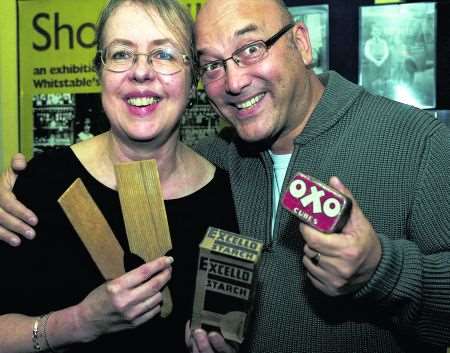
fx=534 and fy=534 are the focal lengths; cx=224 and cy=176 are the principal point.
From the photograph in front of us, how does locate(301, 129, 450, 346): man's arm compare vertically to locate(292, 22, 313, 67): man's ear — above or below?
below

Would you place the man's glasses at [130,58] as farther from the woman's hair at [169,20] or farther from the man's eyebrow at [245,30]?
the man's eyebrow at [245,30]

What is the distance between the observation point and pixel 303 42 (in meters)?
1.67

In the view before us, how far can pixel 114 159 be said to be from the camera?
146 cm

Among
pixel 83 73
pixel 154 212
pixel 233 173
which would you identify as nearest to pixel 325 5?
pixel 233 173

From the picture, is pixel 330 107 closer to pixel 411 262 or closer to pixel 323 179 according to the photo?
pixel 323 179

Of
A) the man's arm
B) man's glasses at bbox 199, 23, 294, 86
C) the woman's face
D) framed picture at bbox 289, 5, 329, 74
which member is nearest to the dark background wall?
framed picture at bbox 289, 5, 329, 74

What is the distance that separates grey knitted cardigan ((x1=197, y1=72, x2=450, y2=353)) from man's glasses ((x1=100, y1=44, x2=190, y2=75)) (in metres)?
0.43

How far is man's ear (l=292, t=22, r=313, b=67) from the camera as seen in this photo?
1.65 m

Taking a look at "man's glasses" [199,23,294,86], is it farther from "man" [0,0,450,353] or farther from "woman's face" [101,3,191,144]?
"woman's face" [101,3,191,144]

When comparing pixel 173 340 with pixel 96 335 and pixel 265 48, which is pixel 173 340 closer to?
pixel 96 335

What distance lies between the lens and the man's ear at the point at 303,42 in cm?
165

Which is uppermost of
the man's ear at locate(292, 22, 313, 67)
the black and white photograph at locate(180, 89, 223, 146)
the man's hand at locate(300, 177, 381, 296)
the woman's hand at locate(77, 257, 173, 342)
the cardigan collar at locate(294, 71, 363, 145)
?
the man's ear at locate(292, 22, 313, 67)

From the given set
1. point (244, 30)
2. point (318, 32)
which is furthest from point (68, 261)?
point (318, 32)

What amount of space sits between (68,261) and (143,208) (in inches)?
10.6
